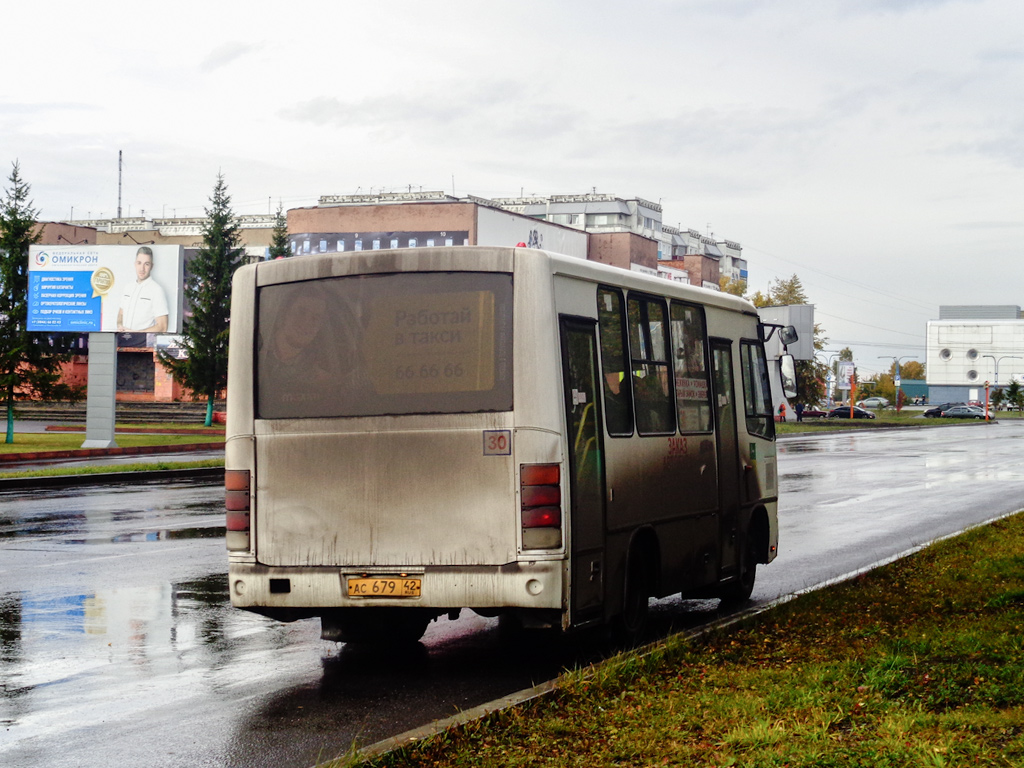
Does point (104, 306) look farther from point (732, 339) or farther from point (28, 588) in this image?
point (732, 339)

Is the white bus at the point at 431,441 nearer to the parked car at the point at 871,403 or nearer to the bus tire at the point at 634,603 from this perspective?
the bus tire at the point at 634,603

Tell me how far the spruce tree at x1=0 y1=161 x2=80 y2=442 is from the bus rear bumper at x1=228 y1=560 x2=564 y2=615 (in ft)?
111

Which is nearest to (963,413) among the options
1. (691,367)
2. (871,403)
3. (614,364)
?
(871,403)

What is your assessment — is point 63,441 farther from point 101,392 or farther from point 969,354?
point 969,354

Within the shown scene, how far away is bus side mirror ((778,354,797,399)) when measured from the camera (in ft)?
37.6

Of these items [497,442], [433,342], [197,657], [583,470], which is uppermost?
[433,342]

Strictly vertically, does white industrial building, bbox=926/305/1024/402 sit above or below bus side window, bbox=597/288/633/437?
above

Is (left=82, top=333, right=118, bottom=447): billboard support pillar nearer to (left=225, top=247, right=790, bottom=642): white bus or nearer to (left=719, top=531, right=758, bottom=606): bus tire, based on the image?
(left=719, top=531, right=758, bottom=606): bus tire

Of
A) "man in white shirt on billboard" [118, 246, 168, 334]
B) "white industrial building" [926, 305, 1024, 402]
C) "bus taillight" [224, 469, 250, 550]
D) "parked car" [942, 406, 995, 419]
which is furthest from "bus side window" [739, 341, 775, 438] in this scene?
"white industrial building" [926, 305, 1024, 402]

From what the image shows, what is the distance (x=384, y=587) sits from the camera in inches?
304

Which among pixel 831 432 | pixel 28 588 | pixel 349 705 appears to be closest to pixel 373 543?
pixel 349 705

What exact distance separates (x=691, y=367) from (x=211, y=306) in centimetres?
5336

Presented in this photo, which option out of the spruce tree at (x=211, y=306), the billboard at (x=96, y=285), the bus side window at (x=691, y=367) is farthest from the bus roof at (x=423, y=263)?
the spruce tree at (x=211, y=306)

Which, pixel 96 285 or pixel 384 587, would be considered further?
pixel 96 285
